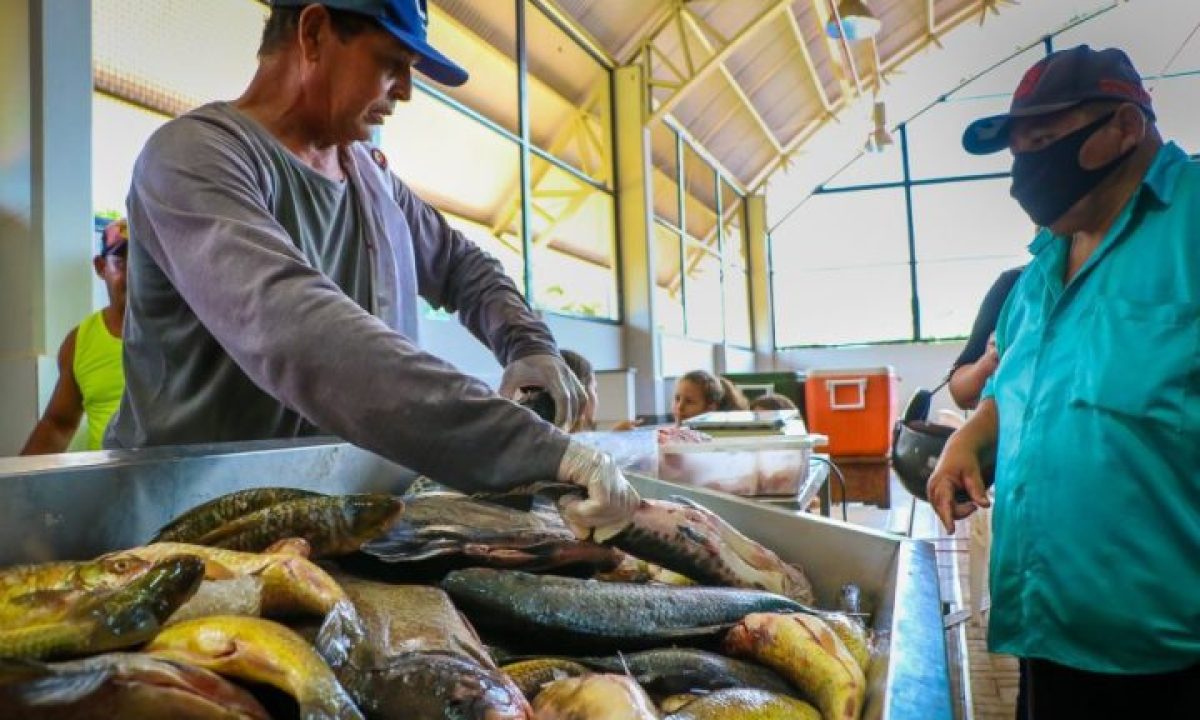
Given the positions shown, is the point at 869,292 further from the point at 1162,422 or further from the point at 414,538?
the point at 414,538

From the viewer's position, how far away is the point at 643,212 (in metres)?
8.51

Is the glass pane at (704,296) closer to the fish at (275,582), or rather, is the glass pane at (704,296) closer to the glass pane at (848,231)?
the glass pane at (848,231)

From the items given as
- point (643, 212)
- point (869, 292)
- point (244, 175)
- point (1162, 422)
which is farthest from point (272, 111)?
point (869, 292)

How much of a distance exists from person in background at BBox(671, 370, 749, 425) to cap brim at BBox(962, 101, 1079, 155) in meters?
2.88

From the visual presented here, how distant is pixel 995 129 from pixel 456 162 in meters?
4.42

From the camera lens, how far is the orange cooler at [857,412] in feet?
21.9

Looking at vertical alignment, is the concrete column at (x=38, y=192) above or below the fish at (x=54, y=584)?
above

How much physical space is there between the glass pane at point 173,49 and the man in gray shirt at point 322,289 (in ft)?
5.49

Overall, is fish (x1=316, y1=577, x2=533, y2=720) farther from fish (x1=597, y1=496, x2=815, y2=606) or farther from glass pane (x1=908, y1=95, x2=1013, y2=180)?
glass pane (x1=908, y1=95, x2=1013, y2=180)

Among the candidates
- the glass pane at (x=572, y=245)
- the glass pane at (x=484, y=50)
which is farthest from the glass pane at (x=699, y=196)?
the glass pane at (x=484, y=50)

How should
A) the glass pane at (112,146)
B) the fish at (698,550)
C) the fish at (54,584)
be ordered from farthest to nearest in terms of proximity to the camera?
the glass pane at (112,146) < the fish at (698,550) < the fish at (54,584)

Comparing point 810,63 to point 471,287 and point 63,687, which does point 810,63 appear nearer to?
point 471,287

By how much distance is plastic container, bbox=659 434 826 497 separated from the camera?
85.7 inches

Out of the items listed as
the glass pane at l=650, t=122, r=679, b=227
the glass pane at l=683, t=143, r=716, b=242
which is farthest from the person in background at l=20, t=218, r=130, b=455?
the glass pane at l=683, t=143, r=716, b=242
